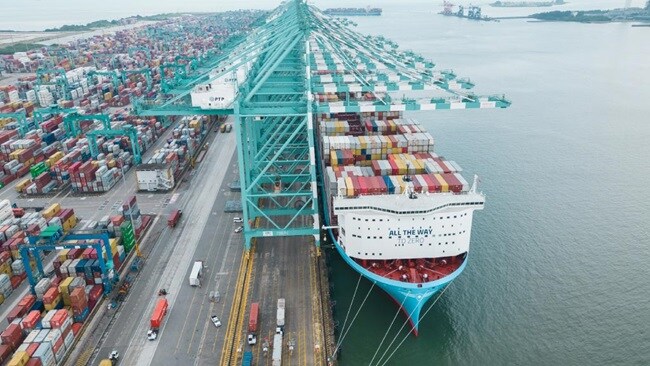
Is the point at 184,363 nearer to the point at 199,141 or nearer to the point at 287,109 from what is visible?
the point at 287,109

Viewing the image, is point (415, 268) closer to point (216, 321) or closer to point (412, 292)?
point (412, 292)

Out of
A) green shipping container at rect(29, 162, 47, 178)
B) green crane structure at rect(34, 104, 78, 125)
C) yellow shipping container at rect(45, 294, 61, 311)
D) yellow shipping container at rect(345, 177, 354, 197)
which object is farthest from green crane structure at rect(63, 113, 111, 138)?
yellow shipping container at rect(345, 177, 354, 197)

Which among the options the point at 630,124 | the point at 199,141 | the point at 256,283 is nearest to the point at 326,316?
the point at 256,283

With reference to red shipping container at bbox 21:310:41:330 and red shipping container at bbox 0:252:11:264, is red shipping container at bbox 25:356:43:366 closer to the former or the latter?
red shipping container at bbox 21:310:41:330

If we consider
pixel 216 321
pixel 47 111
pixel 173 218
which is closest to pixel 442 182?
pixel 216 321

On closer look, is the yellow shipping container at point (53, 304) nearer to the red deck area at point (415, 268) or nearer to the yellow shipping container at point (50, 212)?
the yellow shipping container at point (50, 212)

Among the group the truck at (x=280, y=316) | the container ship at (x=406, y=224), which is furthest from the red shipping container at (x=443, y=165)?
the truck at (x=280, y=316)
